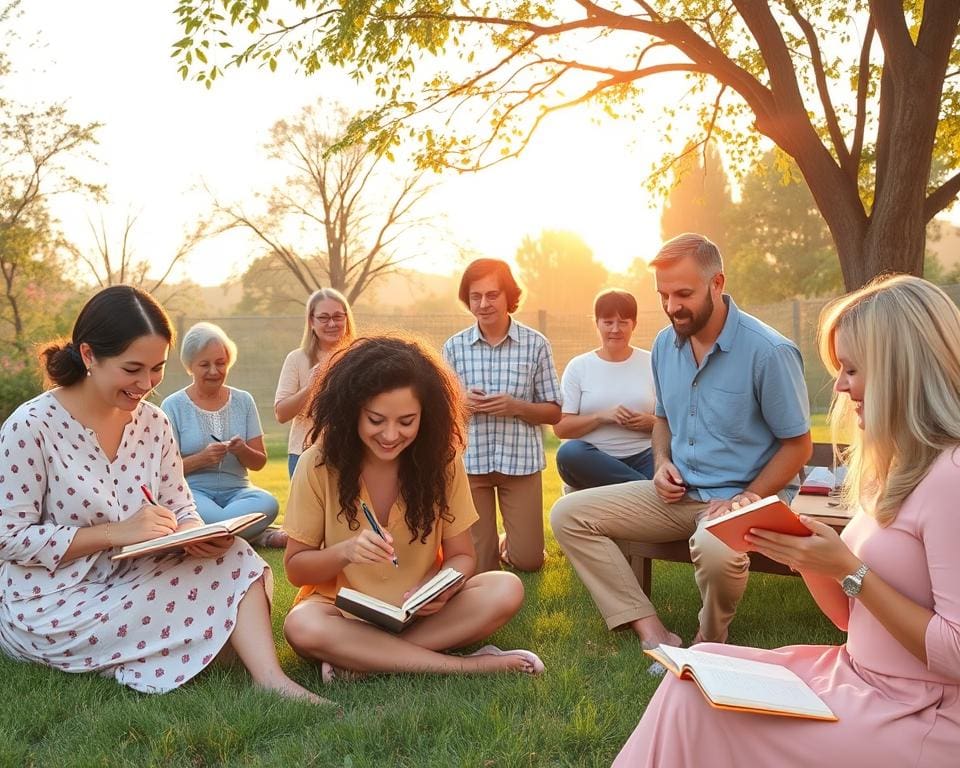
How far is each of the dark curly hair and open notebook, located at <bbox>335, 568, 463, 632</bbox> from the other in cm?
42

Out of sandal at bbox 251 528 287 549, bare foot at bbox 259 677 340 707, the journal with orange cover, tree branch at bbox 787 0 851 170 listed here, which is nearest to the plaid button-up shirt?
sandal at bbox 251 528 287 549

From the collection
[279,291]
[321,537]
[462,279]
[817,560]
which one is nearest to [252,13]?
[462,279]

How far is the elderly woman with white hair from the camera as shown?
21.1ft

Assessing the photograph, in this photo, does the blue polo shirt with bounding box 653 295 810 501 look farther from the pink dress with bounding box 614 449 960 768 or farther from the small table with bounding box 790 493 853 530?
the pink dress with bounding box 614 449 960 768

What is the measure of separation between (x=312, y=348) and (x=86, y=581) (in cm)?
314

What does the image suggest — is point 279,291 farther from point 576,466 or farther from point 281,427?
point 576,466

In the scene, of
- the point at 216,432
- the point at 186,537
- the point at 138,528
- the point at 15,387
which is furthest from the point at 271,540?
the point at 15,387

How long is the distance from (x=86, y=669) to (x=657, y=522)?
2.61m

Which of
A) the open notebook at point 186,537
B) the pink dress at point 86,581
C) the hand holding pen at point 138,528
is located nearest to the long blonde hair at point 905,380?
the open notebook at point 186,537

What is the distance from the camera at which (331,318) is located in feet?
22.2

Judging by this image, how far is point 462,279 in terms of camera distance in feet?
19.9

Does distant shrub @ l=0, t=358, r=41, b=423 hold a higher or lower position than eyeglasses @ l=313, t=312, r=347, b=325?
lower

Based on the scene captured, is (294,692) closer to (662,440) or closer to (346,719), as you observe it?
(346,719)

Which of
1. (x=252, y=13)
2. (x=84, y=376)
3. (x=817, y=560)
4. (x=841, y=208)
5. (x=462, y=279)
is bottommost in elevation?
(x=817, y=560)
